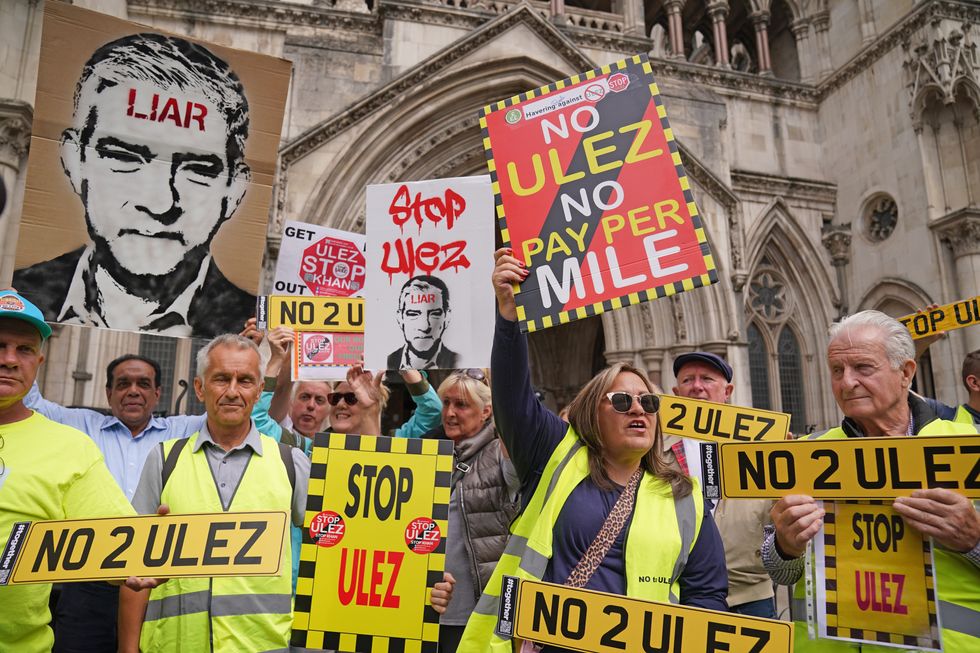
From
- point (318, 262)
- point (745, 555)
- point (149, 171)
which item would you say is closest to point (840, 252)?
point (318, 262)

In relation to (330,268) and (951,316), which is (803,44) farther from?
(330,268)

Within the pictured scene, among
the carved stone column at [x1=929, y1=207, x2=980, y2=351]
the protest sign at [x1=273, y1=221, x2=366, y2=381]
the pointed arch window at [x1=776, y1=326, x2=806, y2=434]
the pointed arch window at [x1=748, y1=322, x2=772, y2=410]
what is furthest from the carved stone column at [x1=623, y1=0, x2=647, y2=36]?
the protest sign at [x1=273, y1=221, x2=366, y2=381]

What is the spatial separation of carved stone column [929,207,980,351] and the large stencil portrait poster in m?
14.1

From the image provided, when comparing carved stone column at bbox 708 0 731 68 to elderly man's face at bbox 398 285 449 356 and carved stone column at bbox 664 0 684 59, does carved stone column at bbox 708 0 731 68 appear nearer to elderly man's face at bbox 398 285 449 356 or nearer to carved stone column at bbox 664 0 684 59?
carved stone column at bbox 664 0 684 59

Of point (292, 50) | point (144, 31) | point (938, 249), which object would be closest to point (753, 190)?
point (938, 249)

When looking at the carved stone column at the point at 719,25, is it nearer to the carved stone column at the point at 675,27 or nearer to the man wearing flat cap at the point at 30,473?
the carved stone column at the point at 675,27

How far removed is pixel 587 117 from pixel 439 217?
155cm

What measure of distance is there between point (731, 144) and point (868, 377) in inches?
586

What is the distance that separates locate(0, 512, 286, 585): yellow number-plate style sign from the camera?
208cm

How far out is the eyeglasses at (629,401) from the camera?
2359 mm

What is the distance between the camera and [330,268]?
6484 mm

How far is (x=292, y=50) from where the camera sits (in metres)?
12.1

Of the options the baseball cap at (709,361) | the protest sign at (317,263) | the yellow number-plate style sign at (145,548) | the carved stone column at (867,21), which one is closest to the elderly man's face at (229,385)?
the yellow number-plate style sign at (145,548)

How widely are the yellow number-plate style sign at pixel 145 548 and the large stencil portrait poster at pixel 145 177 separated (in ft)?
7.30
